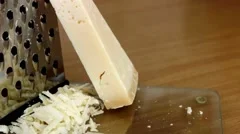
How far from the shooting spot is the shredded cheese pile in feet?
2.38

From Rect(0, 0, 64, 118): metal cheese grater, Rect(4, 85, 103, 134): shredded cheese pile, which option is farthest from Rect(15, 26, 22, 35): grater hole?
Rect(4, 85, 103, 134): shredded cheese pile

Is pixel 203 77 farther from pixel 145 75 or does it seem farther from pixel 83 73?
pixel 83 73

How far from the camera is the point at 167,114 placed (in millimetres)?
764

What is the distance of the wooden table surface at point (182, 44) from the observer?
2.90 feet

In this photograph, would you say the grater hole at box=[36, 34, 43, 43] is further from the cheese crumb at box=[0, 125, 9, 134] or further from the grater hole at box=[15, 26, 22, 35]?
the cheese crumb at box=[0, 125, 9, 134]

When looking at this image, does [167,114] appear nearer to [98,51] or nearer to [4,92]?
[98,51]

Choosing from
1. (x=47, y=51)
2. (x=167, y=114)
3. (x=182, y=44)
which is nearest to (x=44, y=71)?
(x=47, y=51)

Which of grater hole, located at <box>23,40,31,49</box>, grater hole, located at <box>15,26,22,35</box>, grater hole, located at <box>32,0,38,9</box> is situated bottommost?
grater hole, located at <box>23,40,31,49</box>

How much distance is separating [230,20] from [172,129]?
0.47 m

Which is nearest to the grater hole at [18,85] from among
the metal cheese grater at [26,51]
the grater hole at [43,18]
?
the metal cheese grater at [26,51]

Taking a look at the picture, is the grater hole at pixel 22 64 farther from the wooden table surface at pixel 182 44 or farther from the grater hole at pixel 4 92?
the wooden table surface at pixel 182 44

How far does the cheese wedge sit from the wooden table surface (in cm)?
14

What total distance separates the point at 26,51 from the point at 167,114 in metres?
0.24

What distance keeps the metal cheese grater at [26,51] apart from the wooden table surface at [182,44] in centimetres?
11
